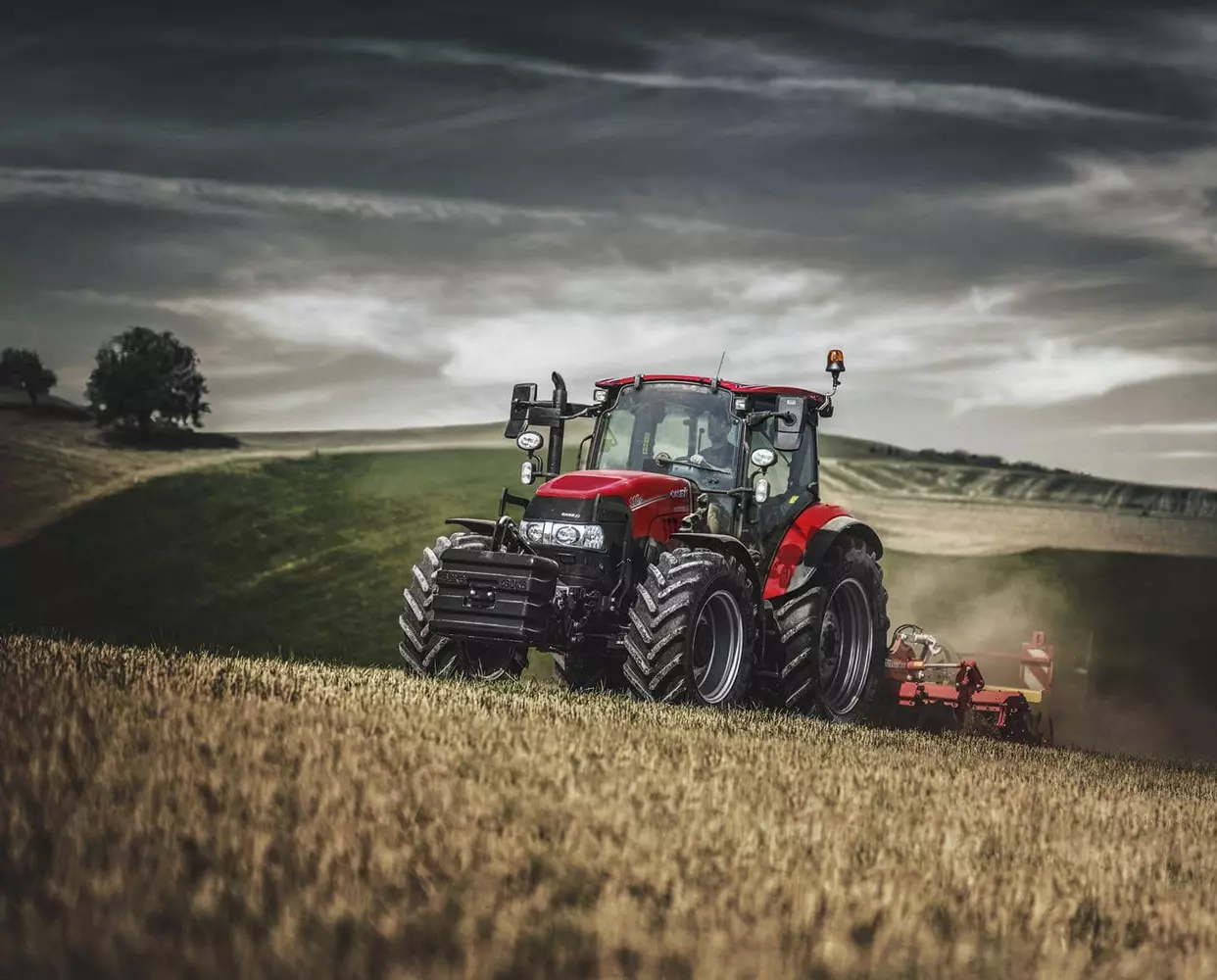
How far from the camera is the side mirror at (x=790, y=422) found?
1146cm

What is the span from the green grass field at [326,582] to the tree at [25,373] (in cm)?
1764

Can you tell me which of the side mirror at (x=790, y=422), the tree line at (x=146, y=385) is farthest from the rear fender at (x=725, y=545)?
the tree line at (x=146, y=385)

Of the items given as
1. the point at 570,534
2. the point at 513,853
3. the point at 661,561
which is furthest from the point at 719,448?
the point at 513,853

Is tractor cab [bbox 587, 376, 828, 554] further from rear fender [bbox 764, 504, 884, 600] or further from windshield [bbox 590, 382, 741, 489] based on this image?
rear fender [bbox 764, 504, 884, 600]

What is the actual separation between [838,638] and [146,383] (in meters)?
41.7

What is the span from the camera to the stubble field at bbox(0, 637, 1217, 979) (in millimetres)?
3914

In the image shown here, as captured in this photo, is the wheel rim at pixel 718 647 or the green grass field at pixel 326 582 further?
the green grass field at pixel 326 582

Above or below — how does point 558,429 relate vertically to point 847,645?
above

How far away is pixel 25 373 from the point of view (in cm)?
5784

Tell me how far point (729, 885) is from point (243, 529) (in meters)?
34.8

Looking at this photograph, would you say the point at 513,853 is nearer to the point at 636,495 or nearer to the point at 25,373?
the point at 636,495

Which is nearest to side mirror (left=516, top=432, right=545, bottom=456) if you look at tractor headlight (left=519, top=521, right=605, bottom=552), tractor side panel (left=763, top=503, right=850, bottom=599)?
tractor headlight (left=519, top=521, right=605, bottom=552)

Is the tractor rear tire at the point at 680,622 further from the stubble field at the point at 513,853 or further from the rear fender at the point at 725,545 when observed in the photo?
the stubble field at the point at 513,853

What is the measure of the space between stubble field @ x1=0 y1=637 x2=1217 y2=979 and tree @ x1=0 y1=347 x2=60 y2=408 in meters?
53.5
